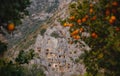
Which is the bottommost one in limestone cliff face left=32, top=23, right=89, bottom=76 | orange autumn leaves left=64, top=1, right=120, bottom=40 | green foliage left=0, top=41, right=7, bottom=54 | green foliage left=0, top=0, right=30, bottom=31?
limestone cliff face left=32, top=23, right=89, bottom=76

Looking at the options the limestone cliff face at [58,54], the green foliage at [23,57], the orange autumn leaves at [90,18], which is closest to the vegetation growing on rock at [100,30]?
the orange autumn leaves at [90,18]

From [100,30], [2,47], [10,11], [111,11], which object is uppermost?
[10,11]

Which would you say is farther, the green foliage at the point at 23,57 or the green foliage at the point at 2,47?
the green foliage at the point at 23,57

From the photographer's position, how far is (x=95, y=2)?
1506cm

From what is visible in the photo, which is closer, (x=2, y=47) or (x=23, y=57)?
(x=2, y=47)

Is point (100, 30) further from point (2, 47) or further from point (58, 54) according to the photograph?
point (58, 54)

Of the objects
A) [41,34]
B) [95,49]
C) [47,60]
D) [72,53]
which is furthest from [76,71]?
[95,49]

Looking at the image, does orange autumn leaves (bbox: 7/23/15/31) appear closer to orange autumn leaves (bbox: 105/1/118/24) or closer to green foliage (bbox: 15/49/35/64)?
green foliage (bbox: 15/49/35/64)

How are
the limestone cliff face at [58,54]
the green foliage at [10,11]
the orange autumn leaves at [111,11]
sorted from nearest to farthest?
the green foliage at [10,11] → the orange autumn leaves at [111,11] → the limestone cliff face at [58,54]

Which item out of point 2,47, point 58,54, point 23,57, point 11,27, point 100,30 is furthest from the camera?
point 58,54

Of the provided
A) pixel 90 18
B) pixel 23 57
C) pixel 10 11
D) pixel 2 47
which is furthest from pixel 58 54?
pixel 10 11

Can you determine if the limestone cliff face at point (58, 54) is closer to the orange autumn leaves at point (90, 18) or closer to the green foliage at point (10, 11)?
the orange autumn leaves at point (90, 18)

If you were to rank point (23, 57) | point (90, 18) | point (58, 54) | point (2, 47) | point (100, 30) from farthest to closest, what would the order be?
point (58, 54) → point (23, 57) → point (90, 18) → point (100, 30) → point (2, 47)

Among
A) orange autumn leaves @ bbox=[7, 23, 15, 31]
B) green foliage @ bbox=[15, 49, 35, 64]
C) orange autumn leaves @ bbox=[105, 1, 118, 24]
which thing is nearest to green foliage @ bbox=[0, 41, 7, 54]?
green foliage @ bbox=[15, 49, 35, 64]
